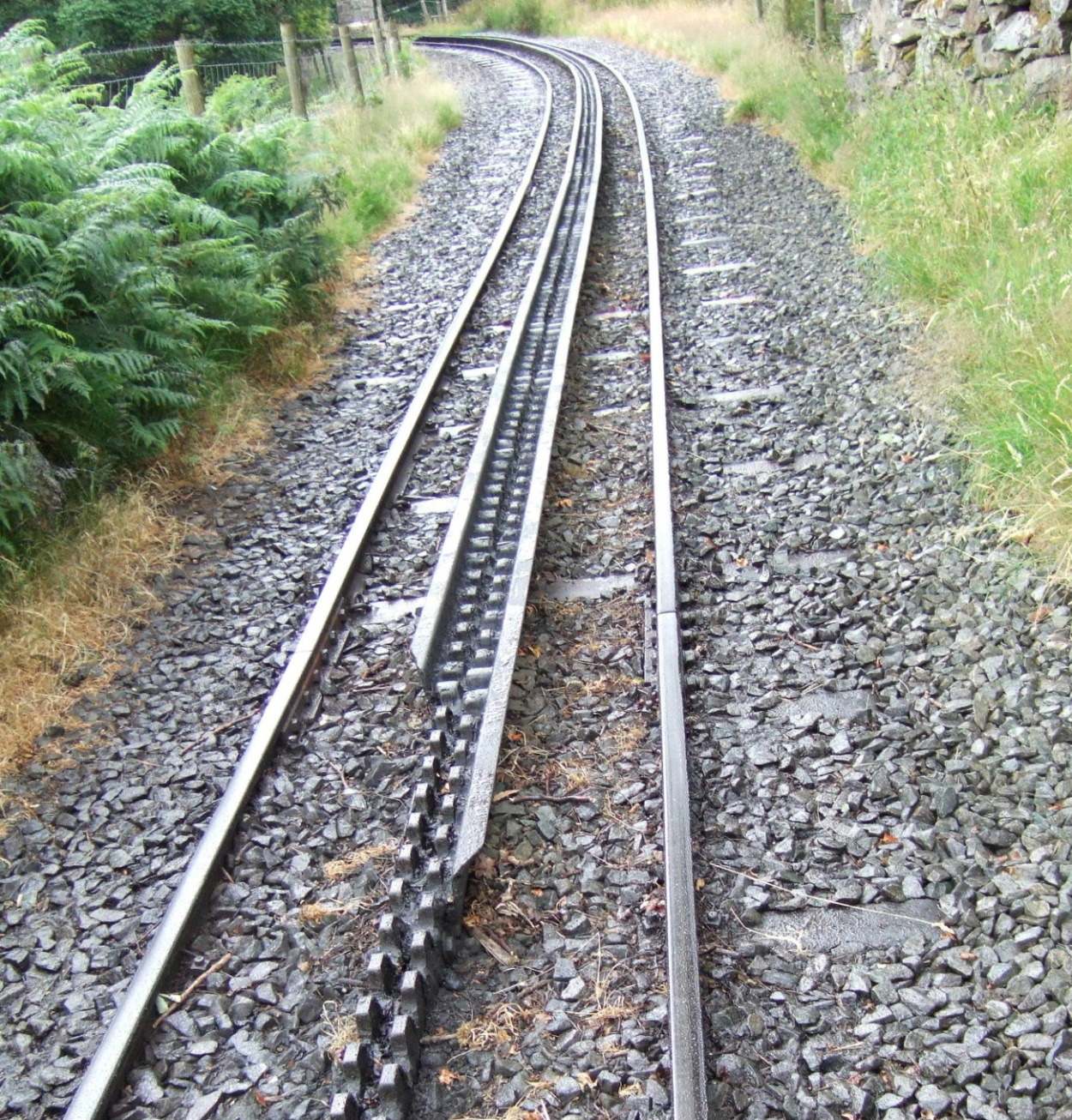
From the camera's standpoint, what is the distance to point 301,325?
7.78 meters

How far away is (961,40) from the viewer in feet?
29.1

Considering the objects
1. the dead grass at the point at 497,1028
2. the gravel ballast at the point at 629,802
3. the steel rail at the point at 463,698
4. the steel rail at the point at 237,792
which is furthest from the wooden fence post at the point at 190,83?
the dead grass at the point at 497,1028

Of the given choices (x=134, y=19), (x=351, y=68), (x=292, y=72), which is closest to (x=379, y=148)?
(x=292, y=72)

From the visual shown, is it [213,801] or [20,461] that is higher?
[20,461]

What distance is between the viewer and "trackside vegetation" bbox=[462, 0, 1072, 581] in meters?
4.43

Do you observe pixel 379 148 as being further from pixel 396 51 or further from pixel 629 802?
pixel 629 802

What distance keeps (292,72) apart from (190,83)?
12.9 feet

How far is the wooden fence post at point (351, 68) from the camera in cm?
1545

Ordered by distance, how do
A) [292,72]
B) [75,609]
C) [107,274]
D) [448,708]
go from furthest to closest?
[292,72] < [107,274] < [75,609] < [448,708]

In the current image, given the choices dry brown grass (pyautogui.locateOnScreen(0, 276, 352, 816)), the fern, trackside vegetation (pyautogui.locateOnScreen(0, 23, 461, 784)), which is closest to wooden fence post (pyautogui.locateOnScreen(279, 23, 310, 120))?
trackside vegetation (pyautogui.locateOnScreen(0, 23, 461, 784))

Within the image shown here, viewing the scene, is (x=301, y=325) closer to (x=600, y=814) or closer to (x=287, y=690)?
(x=287, y=690)

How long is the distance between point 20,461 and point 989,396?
14.7ft

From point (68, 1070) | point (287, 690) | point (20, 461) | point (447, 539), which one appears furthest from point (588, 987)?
point (20, 461)

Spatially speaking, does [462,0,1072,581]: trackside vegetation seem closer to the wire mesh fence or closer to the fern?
the fern
